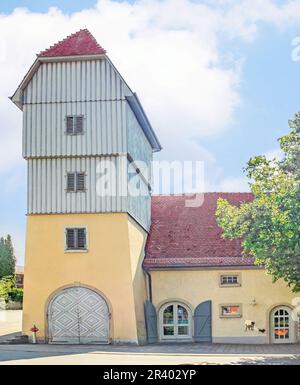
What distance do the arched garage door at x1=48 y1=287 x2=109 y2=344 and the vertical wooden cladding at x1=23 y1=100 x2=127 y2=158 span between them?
595 centimetres

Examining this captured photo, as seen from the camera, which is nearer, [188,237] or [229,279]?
[229,279]

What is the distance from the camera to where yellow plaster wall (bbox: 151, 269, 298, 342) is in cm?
3441

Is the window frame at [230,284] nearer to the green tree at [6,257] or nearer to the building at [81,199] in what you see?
the building at [81,199]

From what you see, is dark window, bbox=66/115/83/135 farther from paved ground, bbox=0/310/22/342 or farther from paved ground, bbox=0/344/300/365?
paved ground, bbox=0/310/22/342

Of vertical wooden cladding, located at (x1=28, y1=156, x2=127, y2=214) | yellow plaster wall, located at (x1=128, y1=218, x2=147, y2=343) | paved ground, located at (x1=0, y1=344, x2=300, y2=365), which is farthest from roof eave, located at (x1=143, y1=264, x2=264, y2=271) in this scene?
vertical wooden cladding, located at (x1=28, y1=156, x2=127, y2=214)

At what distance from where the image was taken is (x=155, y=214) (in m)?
38.9

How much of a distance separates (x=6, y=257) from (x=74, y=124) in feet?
136

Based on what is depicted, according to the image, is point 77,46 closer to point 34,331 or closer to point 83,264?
point 83,264

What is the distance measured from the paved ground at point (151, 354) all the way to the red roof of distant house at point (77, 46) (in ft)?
40.4

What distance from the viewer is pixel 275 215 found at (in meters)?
26.0

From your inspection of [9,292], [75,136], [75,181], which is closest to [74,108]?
[75,136]

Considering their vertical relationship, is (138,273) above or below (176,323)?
above

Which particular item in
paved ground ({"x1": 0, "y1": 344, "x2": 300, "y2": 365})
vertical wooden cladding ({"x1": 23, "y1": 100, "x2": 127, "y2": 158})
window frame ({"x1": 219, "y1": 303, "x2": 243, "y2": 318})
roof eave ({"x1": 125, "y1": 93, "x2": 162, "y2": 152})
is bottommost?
paved ground ({"x1": 0, "y1": 344, "x2": 300, "y2": 365})
